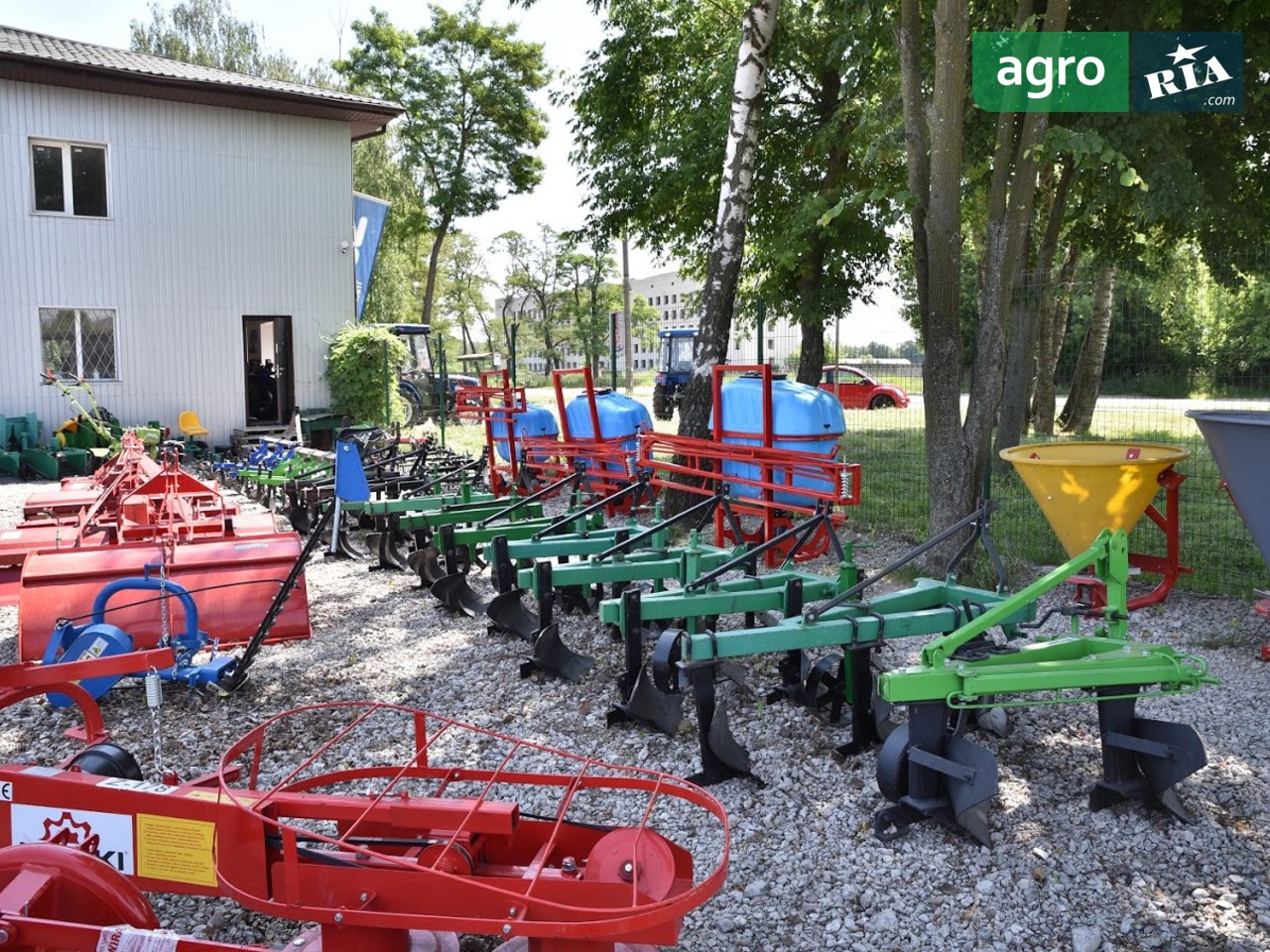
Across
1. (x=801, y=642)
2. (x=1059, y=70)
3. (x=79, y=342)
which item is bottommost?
(x=801, y=642)

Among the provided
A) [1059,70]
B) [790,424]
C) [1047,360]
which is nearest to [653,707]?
[790,424]

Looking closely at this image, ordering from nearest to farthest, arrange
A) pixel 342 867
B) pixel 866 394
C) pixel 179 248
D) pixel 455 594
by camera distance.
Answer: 1. pixel 342 867
2. pixel 455 594
3. pixel 179 248
4. pixel 866 394

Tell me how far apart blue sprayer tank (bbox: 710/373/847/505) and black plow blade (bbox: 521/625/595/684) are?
259 cm

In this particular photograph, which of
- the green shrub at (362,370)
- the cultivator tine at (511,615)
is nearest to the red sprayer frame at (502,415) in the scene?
the cultivator tine at (511,615)

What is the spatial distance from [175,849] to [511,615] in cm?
369

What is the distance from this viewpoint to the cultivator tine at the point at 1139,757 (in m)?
3.73

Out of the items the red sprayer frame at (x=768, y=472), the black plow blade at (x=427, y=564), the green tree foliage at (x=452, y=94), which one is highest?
the green tree foliage at (x=452, y=94)

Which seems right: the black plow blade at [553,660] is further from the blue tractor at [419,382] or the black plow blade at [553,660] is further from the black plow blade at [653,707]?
the blue tractor at [419,382]

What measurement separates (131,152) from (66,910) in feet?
56.4

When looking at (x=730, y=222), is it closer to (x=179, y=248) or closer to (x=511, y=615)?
(x=511, y=615)

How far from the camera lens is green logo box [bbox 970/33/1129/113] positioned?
25.0ft

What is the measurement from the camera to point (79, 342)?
55.1ft

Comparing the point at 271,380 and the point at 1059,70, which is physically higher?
the point at 1059,70

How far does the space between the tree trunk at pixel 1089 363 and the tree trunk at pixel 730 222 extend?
6.95 meters
